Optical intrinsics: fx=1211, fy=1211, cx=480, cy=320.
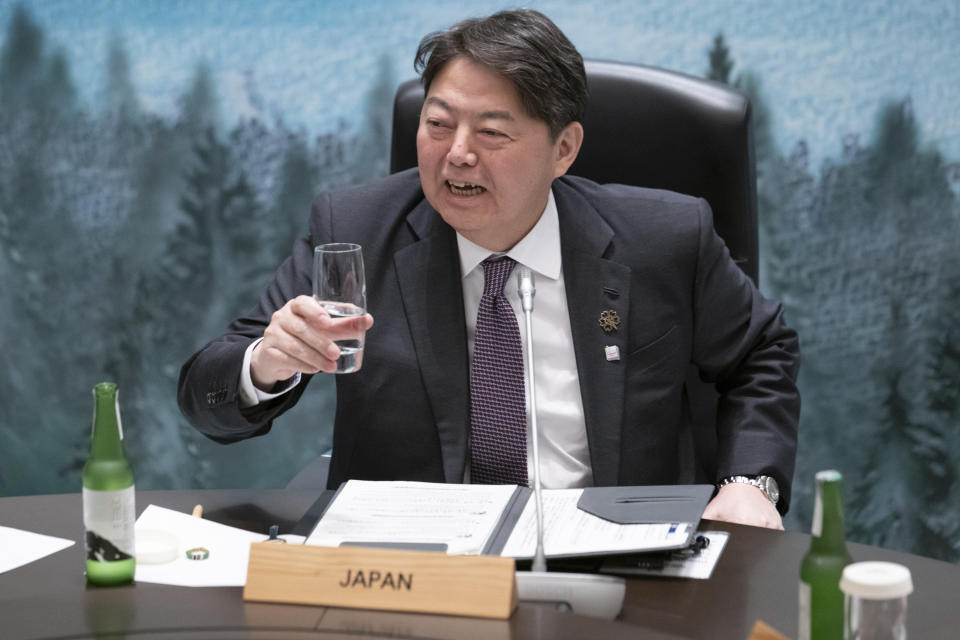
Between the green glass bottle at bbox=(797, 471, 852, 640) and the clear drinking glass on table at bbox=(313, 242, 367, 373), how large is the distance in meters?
0.71

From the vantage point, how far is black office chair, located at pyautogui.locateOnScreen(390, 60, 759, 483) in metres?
2.27

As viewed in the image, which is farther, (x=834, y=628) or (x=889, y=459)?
(x=889, y=459)

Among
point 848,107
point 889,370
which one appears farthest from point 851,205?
point 889,370

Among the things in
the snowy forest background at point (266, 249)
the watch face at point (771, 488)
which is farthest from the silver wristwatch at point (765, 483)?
the snowy forest background at point (266, 249)

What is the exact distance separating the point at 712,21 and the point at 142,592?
2432 millimetres

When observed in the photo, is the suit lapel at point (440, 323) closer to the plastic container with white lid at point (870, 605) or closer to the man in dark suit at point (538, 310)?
the man in dark suit at point (538, 310)

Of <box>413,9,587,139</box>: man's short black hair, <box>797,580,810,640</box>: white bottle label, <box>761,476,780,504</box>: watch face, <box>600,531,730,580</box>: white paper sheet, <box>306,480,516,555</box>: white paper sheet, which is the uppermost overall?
<box>413,9,587,139</box>: man's short black hair

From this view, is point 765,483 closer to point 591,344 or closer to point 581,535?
point 591,344

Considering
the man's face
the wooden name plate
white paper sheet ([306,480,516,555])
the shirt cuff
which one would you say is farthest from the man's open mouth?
the wooden name plate

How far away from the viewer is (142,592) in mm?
1374

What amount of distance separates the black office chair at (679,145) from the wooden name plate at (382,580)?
111 cm

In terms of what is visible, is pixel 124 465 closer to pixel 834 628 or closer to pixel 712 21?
pixel 834 628

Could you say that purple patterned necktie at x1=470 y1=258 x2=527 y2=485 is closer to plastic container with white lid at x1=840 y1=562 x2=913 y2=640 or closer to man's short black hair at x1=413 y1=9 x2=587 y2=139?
man's short black hair at x1=413 y1=9 x2=587 y2=139

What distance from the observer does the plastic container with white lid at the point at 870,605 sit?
1.06 m
